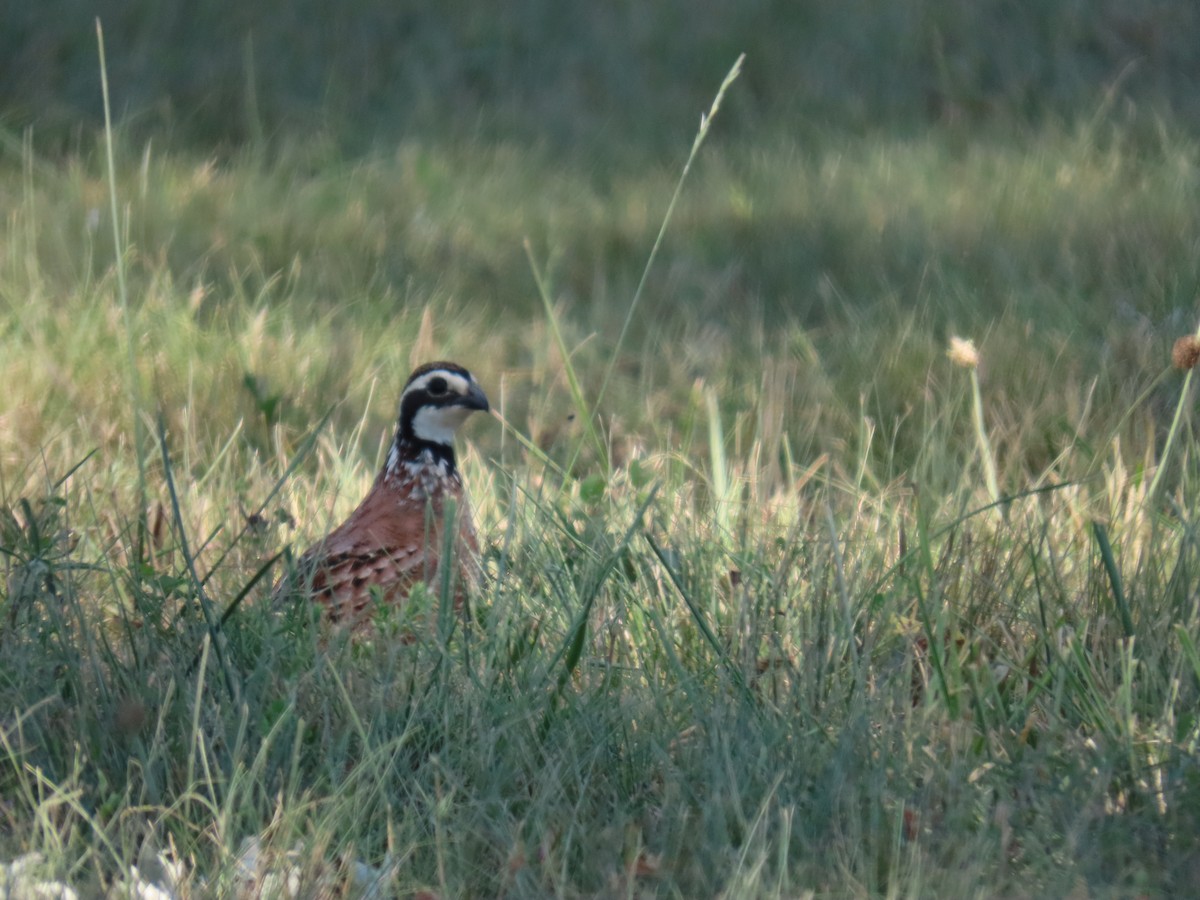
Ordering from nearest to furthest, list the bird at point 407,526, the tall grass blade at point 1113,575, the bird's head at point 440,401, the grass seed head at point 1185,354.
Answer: the tall grass blade at point 1113,575
the grass seed head at point 1185,354
the bird at point 407,526
the bird's head at point 440,401

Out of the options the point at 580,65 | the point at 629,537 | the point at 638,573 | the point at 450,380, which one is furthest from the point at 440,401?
the point at 580,65

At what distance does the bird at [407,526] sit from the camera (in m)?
3.48

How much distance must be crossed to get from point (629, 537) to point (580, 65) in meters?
6.97

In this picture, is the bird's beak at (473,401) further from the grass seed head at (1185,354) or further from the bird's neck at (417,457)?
the grass seed head at (1185,354)

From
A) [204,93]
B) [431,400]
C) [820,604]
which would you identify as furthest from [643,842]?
[204,93]

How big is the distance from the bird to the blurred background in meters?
4.45

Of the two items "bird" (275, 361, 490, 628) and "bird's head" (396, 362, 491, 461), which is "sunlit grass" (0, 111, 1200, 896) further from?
"bird's head" (396, 362, 491, 461)

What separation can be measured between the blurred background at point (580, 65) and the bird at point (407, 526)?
4454 millimetres

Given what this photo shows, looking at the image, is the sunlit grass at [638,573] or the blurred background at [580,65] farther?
the blurred background at [580,65]

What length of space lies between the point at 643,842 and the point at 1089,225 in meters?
4.79

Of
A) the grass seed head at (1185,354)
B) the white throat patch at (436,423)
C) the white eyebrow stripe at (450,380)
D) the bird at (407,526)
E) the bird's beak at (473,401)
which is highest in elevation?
the grass seed head at (1185,354)

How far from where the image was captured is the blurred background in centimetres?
863

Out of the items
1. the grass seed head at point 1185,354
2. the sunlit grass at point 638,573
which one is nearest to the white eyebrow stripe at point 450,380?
the sunlit grass at point 638,573

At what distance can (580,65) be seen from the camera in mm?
9484
